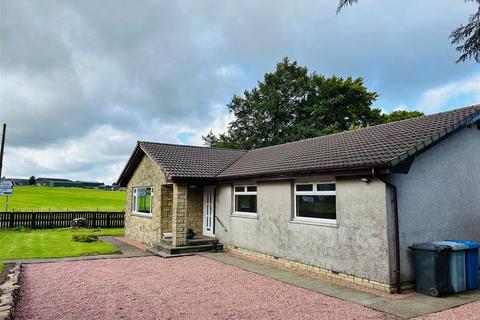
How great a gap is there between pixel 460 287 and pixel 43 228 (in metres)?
23.9

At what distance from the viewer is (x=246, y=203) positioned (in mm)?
13289

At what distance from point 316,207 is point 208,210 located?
6747 mm

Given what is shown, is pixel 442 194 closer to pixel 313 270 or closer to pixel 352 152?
pixel 352 152

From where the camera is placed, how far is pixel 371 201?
8.16 metres

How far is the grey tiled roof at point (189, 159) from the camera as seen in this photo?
1458 cm

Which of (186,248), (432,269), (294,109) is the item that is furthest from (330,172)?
(294,109)

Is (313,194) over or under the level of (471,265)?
over

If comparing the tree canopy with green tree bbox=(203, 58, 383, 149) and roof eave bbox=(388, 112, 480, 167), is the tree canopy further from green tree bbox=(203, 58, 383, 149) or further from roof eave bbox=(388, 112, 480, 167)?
roof eave bbox=(388, 112, 480, 167)

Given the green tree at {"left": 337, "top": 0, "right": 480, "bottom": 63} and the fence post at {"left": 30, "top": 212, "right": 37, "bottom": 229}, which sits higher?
the green tree at {"left": 337, "top": 0, "right": 480, "bottom": 63}

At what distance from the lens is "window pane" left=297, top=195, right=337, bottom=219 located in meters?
9.48

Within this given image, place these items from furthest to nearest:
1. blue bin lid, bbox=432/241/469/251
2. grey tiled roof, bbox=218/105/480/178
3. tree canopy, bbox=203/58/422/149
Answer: tree canopy, bbox=203/58/422/149
grey tiled roof, bbox=218/105/480/178
blue bin lid, bbox=432/241/469/251

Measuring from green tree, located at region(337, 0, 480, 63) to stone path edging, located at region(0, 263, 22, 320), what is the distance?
10.7 m

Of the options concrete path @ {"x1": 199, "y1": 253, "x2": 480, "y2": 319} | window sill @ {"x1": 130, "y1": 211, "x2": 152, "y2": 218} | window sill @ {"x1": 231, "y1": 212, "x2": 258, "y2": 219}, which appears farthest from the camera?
window sill @ {"x1": 130, "y1": 211, "x2": 152, "y2": 218}

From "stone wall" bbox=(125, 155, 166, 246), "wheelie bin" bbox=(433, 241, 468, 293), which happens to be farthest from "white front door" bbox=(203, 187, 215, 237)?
"wheelie bin" bbox=(433, 241, 468, 293)
